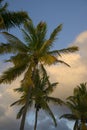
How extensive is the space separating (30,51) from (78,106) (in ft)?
78.1

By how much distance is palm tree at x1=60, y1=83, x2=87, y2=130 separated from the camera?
5213 centimetres

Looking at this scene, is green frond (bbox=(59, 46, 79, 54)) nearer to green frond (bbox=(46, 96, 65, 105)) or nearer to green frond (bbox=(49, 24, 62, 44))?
green frond (bbox=(49, 24, 62, 44))

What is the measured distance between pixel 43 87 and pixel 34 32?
1829 centimetres

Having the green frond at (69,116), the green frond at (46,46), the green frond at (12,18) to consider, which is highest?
the green frond at (69,116)

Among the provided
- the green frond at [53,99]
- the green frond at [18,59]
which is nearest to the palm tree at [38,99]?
the green frond at [53,99]

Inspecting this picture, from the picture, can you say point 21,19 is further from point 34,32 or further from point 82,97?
point 82,97

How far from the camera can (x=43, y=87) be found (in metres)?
49.7

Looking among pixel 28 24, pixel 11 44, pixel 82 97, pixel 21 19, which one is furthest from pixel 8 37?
pixel 82 97

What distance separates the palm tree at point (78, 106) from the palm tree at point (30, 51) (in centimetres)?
2149

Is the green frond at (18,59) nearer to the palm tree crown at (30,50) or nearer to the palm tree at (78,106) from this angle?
the palm tree crown at (30,50)

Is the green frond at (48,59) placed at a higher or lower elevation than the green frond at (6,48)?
lower

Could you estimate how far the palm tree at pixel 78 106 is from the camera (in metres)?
52.1

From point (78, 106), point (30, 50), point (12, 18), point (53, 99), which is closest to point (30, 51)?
point (30, 50)

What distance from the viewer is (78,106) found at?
53.5 m
